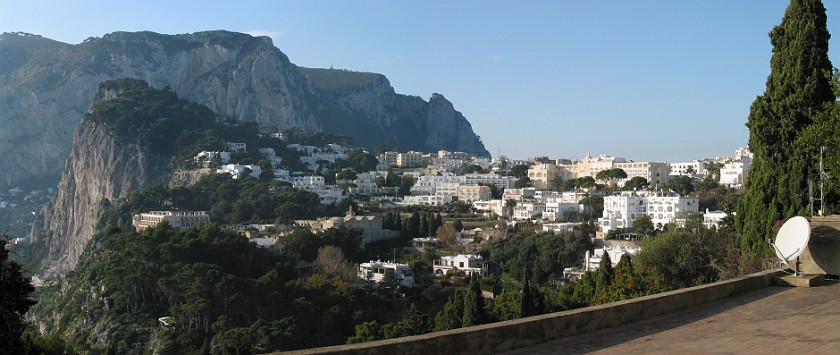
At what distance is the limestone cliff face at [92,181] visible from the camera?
74.6 meters

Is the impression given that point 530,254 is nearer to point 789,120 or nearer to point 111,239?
point 111,239

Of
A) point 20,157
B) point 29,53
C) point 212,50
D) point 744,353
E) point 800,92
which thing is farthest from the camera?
point 29,53

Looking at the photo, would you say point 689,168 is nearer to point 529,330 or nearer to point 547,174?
point 547,174

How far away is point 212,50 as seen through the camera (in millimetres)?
122625

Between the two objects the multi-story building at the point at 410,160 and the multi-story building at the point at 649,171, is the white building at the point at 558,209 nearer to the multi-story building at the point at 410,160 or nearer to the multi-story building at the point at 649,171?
the multi-story building at the point at 649,171

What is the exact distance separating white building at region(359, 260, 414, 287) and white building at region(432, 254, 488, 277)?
2001mm

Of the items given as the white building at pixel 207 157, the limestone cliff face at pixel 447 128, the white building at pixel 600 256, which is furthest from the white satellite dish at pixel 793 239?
the limestone cliff face at pixel 447 128

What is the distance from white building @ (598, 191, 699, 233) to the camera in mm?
51731

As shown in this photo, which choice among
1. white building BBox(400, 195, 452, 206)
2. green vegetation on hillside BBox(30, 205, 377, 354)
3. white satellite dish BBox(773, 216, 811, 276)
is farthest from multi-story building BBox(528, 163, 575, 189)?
white satellite dish BBox(773, 216, 811, 276)

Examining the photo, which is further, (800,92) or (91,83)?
(91,83)

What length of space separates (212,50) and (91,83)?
67.3 feet

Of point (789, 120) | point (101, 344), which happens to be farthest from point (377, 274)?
point (789, 120)

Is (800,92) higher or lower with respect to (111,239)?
higher

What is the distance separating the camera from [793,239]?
7.89m
